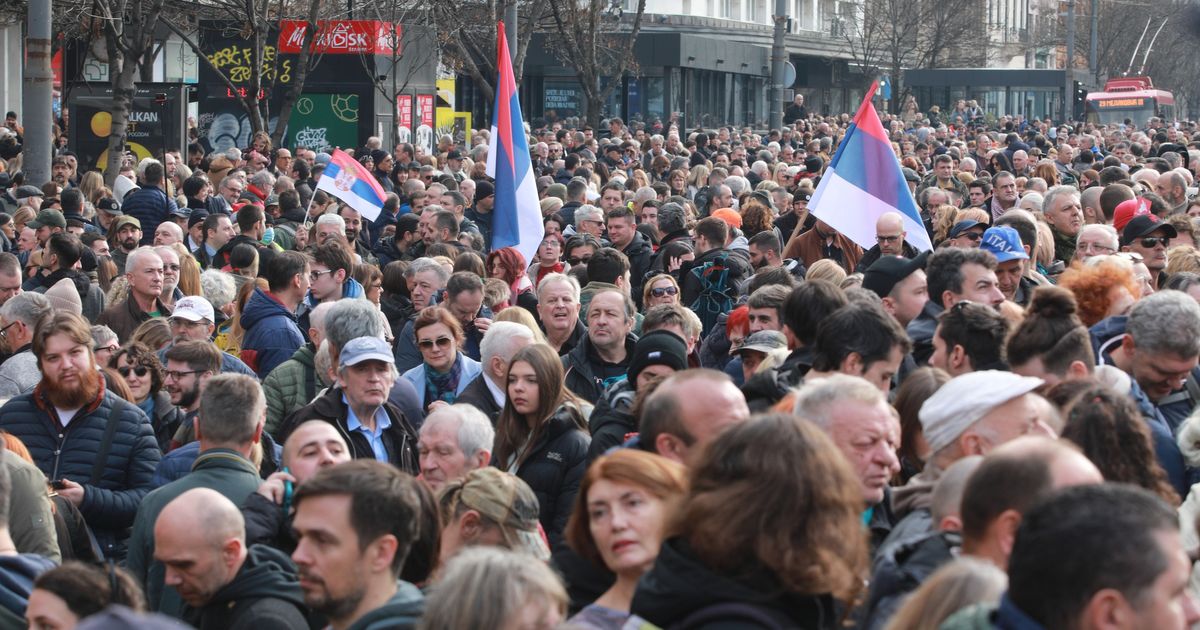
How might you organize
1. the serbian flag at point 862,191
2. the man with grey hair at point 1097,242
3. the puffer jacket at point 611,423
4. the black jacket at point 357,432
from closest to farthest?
the puffer jacket at point 611,423, the black jacket at point 357,432, the man with grey hair at point 1097,242, the serbian flag at point 862,191

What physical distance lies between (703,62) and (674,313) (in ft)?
151

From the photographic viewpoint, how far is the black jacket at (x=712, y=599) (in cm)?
358

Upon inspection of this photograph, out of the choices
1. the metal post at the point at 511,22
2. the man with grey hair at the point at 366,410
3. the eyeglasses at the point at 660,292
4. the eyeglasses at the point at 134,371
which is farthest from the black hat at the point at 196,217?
the metal post at the point at 511,22

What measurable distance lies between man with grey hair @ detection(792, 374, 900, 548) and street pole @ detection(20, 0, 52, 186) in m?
11.5

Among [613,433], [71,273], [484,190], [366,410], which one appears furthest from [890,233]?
[484,190]

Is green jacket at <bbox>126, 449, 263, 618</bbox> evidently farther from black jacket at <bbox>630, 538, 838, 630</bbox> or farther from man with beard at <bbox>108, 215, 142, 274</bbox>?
man with beard at <bbox>108, 215, 142, 274</bbox>

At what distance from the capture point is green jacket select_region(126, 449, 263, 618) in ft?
18.1

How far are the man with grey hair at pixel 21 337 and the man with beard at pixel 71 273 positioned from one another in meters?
1.88

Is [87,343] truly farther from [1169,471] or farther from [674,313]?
[1169,471]

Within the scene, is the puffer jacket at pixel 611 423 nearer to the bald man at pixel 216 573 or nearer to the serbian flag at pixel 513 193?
the bald man at pixel 216 573

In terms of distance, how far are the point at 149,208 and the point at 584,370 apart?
886cm

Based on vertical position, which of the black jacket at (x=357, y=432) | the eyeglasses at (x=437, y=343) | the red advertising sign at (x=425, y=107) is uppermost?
the red advertising sign at (x=425, y=107)

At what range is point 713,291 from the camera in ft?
36.5

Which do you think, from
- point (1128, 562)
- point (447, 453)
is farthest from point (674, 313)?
point (1128, 562)
